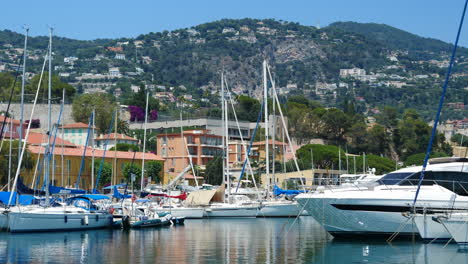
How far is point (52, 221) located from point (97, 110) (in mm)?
83950

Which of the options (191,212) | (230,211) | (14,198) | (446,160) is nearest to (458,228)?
(446,160)

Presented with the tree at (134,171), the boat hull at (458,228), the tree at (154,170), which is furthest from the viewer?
the tree at (154,170)

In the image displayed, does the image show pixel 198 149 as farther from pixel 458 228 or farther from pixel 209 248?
pixel 458 228

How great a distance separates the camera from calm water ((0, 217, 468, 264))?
89.6ft

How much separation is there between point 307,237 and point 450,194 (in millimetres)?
8509

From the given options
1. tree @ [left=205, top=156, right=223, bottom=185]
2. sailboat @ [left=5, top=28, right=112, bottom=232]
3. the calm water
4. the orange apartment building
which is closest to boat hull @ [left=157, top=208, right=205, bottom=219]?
sailboat @ [left=5, top=28, right=112, bottom=232]

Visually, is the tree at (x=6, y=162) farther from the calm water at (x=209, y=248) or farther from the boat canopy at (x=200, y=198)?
the calm water at (x=209, y=248)

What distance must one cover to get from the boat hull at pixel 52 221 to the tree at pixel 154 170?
40.7 m

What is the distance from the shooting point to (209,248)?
1241 inches

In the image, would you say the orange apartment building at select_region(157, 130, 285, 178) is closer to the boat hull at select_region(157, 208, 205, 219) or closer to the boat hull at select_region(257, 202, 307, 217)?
the boat hull at select_region(257, 202, 307, 217)

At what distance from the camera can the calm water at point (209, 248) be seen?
27.3 metres

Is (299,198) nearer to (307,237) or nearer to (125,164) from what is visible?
(307,237)

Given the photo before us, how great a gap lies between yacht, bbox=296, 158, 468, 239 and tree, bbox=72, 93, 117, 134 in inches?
3566

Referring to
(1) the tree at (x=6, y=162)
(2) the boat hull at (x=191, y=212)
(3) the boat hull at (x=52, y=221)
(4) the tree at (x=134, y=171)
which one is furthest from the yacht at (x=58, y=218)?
(4) the tree at (x=134, y=171)
